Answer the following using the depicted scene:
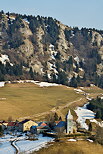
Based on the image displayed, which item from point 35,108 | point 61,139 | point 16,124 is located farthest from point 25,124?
point 35,108

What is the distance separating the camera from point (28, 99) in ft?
506

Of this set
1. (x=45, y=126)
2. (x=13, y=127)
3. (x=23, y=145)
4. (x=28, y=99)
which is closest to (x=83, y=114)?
(x=28, y=99)

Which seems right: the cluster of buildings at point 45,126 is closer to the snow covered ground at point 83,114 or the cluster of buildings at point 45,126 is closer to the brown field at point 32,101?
the brown field at point 32,101

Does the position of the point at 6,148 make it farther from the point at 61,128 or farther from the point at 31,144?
the point at 61,128

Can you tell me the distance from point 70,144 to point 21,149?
11489mm

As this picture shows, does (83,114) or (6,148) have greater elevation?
(83,114)

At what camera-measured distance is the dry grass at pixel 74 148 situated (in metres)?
64.8

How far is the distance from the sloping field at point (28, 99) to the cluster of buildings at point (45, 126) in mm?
14448

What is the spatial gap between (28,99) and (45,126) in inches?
2617

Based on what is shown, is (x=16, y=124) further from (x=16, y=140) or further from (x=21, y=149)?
(x=21, y=149)

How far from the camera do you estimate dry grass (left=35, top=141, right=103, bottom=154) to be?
6475 cm

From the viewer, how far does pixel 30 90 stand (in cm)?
18475

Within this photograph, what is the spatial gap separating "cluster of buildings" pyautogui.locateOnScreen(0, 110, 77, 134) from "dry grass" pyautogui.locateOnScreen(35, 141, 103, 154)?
29.5ft

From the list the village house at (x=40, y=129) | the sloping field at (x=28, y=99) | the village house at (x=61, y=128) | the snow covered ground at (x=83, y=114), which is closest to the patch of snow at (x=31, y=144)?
the village house at (x=61, y=128)
